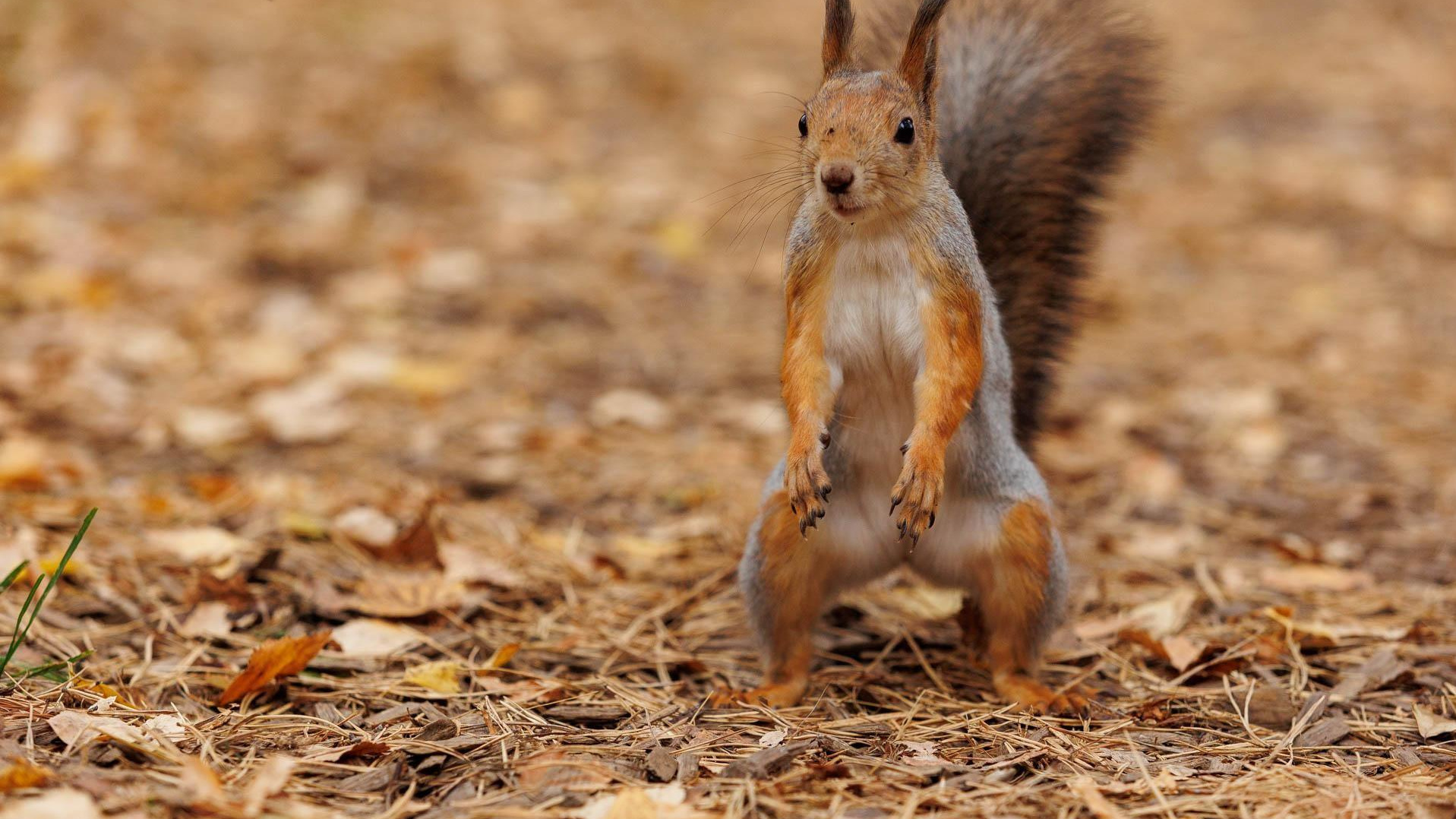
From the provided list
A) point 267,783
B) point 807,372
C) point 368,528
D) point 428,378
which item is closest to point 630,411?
point 428,378

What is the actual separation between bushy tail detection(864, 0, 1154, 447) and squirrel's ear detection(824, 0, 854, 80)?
39 centimetres

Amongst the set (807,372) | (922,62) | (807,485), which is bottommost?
(807,485)

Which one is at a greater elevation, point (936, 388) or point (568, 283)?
point (936, 388)

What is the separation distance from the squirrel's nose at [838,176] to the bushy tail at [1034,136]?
590mm

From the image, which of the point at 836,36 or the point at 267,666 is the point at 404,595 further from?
the point at 836,36

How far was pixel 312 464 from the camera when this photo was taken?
2.85 meters

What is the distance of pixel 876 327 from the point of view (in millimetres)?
1726

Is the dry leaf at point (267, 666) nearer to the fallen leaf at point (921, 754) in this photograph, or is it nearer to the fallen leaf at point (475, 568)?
the fallen leaf at point (475, 568)

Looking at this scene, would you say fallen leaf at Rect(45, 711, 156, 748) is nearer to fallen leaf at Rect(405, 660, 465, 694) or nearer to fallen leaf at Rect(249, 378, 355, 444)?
fallen leaf at Rect(405, 660, 465, 694)

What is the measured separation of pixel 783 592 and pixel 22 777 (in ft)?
3.15

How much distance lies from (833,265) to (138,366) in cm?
223

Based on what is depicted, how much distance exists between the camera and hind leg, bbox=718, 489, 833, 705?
1827 millimetres

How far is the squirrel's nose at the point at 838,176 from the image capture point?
5.18 ft

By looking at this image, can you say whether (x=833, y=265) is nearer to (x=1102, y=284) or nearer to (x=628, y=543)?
(x=628, y=543)
